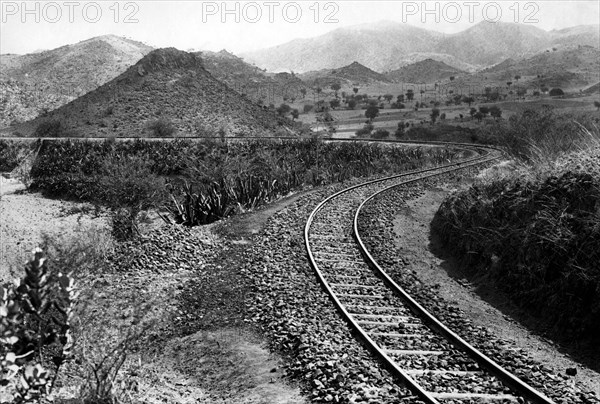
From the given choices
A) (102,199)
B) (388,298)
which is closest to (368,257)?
(388,298)

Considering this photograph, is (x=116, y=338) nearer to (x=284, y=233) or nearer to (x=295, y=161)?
(x=284, y=233)

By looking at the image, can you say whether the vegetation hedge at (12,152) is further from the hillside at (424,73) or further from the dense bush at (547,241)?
the hillside at (424,73)

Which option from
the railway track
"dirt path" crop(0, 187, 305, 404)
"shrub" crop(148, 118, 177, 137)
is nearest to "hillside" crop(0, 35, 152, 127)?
"shrub" crop(148, 118, 177, 137)

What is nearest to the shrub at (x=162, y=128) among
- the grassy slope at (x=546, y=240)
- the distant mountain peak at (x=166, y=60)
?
the distant mountain peak at (x=166, y=60)

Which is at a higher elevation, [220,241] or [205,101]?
[205,101]

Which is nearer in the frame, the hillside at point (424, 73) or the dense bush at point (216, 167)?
the dense bush at point (216, 167)

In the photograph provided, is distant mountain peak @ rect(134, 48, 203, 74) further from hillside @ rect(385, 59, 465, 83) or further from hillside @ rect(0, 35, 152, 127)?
hillside @ rect(385, 59, 465, 83)
